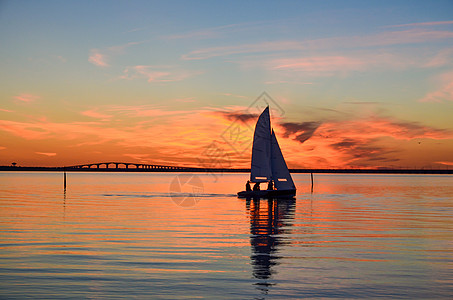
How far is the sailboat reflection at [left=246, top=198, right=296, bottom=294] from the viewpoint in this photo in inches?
988

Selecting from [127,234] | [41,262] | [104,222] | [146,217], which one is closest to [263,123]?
[146,217]

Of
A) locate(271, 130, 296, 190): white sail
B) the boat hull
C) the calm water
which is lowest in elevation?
the calm water

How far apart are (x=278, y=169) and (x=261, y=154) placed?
459cm

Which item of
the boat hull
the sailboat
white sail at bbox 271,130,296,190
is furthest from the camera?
white sail at bbox 271,130,296,190

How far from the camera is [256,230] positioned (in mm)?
42469

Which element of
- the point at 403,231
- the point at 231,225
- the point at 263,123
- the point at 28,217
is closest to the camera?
the point at 403,231

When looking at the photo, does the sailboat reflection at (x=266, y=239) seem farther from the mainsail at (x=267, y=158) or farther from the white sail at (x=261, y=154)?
the mainsail at (x=267, y=158)

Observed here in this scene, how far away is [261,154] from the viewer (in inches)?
3268

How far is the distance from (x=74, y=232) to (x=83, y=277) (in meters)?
16.8

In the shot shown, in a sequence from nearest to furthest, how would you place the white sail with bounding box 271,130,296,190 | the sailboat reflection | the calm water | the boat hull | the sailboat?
the calm water → the sailboat reflection → the boat hull → the sailboat → the white sail with bounding box 271,130,296,190

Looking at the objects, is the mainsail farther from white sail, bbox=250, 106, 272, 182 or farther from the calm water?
the calm water

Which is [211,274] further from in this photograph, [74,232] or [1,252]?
[74,232]

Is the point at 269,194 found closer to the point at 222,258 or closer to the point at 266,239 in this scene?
the point at 266,239

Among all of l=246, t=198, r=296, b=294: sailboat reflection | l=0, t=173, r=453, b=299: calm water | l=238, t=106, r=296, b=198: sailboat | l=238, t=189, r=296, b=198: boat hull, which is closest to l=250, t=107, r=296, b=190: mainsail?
l=238, t=106, r=296, b=198: sailboat
